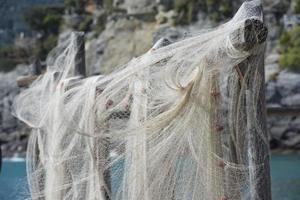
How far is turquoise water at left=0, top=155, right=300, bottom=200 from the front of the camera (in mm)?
9603

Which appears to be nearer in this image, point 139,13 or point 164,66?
point 164,66

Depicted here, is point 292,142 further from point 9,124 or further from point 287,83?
point 9,124

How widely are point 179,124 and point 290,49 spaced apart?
1429 inches

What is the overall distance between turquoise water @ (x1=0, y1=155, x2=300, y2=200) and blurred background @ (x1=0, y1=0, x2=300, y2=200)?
172 millimetres

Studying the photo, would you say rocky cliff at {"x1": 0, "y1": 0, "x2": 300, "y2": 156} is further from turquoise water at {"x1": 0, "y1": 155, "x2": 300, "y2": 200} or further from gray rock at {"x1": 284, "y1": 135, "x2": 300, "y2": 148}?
turquoise water at {"x1": 0, "y1": 155, "x2": 300, "y2": 200}

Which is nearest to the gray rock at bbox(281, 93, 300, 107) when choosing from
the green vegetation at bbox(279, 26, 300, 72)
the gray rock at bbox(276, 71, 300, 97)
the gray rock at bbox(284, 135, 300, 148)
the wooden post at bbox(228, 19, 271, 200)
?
the gray rock at bbox(276, 71, 300, 97)

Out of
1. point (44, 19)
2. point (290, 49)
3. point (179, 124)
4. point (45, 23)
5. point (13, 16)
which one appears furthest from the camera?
point (13, 16)

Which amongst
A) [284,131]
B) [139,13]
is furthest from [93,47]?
[284,131]

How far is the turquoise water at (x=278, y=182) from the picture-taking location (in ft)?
31.5

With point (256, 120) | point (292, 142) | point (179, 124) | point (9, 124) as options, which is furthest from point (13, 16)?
point (256, 120)

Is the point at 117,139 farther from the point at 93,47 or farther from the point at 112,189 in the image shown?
the point at 93,47

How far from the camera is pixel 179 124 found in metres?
6.23

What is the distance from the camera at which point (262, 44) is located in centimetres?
571

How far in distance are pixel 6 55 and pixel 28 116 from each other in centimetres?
4918
